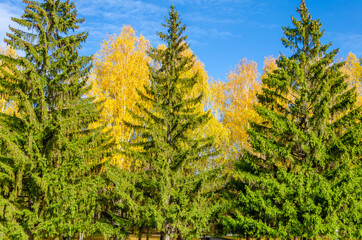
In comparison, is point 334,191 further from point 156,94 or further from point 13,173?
point 13,173

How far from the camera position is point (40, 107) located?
35.4ft

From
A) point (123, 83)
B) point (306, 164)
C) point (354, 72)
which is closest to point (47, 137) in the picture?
point (123, 83)

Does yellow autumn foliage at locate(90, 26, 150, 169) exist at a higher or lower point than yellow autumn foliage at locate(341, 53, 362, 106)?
lower

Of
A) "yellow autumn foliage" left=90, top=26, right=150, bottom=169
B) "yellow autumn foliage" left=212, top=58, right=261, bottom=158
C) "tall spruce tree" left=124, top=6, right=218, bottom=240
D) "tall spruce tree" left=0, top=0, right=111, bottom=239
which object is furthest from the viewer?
"yellow autumn foliage" left=212, top=58, right=261, bottom=158

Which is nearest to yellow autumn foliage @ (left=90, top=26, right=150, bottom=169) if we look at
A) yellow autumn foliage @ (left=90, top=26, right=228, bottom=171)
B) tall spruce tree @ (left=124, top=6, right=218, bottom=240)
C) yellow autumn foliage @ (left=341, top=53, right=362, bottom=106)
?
yellow autumn foliage @ (left=90, top=26, right=228, bottom=171)

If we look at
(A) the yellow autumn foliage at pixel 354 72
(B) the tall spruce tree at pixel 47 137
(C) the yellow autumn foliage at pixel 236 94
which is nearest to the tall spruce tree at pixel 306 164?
(B) the tall spruce tree at pixel 47 137

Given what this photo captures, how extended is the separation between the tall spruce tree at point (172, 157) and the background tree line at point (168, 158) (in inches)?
2.3

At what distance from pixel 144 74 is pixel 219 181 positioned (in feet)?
32.0

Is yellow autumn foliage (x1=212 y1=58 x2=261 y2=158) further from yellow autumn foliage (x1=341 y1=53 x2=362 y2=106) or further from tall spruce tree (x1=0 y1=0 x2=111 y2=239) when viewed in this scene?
tall spruce tree (x1=0 y1=0 x2=111 y2=239)

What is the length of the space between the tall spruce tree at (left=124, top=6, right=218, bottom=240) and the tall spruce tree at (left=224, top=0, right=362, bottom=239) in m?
1.81

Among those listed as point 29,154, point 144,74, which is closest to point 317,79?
point 144,74

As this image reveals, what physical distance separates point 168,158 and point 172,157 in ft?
0.68

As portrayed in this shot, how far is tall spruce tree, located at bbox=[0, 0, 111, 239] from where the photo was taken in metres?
9.50

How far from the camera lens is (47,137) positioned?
35.0 feet
